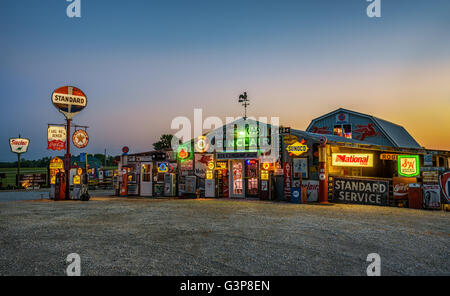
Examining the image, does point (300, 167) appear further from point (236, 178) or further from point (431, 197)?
point (431, 197)

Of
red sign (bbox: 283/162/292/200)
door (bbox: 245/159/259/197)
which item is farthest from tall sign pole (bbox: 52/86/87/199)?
red sign (bbox: 283/162/292/200)

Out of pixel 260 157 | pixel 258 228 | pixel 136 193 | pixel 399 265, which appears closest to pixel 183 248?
pixel 258 228

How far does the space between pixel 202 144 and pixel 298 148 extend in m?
6.22

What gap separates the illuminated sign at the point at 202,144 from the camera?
18234mm

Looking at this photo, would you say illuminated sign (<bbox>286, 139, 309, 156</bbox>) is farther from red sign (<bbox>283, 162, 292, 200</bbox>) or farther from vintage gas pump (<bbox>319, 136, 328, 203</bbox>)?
vintage gas pump (<bbox>319, 136, 328, 203</bbox>)

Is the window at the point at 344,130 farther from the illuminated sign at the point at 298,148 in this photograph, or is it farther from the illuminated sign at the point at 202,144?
the illuminated sign at the point at 202,144

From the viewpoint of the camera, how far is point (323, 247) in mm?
5836

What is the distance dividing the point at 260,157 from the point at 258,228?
356 inches

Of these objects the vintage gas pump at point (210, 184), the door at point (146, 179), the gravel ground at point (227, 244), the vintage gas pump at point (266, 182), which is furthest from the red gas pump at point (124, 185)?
the gravel ground at point (227, 244)

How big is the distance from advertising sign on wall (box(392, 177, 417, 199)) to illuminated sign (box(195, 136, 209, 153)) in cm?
1044

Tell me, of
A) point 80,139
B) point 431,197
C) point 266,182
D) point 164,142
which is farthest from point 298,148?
point 164,142

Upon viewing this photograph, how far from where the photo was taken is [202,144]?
18.3 m

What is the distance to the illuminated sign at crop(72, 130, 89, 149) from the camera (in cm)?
1792
